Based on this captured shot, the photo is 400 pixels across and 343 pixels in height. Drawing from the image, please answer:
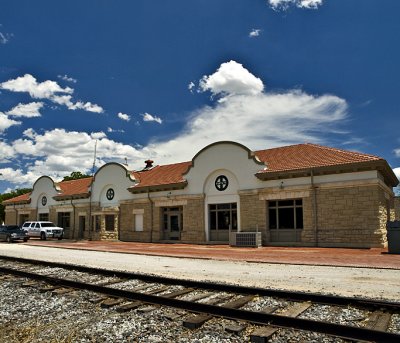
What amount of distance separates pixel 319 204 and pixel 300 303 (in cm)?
1422

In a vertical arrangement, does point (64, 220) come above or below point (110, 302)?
above

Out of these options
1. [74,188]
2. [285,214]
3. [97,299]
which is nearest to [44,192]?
[74,188]

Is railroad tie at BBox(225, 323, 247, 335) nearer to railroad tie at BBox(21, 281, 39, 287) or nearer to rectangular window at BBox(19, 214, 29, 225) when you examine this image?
railroad tie at BBox(21, 281, 39, 287)

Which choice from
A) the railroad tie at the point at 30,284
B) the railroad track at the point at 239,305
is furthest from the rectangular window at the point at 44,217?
the railroad tie at the point at 30,284

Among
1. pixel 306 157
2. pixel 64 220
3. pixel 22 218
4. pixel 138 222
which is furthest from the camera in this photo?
pixel 22 218

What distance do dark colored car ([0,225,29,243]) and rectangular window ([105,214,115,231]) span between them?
6720mm

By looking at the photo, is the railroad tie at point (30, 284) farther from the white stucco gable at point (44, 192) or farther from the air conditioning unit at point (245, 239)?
the white stucco gable at point (44, 192)

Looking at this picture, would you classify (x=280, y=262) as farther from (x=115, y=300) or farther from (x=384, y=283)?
(x=115, y=300)

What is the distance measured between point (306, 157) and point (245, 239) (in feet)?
→ 20.2

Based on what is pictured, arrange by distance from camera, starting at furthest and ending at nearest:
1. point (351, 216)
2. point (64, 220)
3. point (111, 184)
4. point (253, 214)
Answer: point (64, 220), point (111, 184), point (253, 214), point (351, 216)

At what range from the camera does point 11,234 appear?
3241 centimetres

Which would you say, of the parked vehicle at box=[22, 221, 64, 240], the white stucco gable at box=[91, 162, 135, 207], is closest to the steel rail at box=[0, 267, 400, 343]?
the white stucco gable at box=[91, 162, 135, 207]

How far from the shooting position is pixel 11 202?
47188 mm

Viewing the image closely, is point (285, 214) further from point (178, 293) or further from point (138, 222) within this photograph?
Result: point (178, 293)
